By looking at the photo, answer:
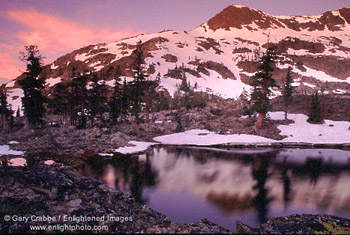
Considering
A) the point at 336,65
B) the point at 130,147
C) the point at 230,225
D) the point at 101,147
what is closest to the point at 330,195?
the point at 230,225

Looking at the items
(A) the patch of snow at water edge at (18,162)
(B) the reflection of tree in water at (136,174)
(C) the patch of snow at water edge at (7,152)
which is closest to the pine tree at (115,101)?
(C) the patch of snow at water edge at (7,152)

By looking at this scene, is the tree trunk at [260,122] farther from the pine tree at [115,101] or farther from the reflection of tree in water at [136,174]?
the pine tree at [115,101]

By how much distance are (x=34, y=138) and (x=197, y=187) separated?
2489cm

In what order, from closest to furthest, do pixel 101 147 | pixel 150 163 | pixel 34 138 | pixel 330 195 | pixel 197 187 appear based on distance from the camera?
pixel 330 195 → pixel 197 187 → pixel 150 163 → pixel 101 147 → pixel 34 138

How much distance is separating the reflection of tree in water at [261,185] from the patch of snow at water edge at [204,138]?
8.15 m

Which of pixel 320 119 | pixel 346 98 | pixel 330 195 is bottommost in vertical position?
pixel 330 195

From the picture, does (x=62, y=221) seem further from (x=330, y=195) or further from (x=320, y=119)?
(x=320, y=119)

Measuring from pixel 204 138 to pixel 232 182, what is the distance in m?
18.1

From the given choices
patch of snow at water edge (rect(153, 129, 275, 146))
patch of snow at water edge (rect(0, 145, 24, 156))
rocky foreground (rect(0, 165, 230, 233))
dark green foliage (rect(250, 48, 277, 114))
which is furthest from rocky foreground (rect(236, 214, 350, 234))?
dark green foliage (rect(250, 48, 277, 114))

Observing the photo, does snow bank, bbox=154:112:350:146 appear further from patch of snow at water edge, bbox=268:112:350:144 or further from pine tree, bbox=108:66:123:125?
pine tree, bbox=108:66:123:125

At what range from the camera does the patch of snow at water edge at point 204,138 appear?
109 ft

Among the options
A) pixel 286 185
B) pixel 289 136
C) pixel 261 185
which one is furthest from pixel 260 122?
pixel 261 185

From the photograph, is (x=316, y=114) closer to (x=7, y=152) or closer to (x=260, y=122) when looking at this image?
(x=260, y=122)

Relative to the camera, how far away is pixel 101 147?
Result: 27.2 m
